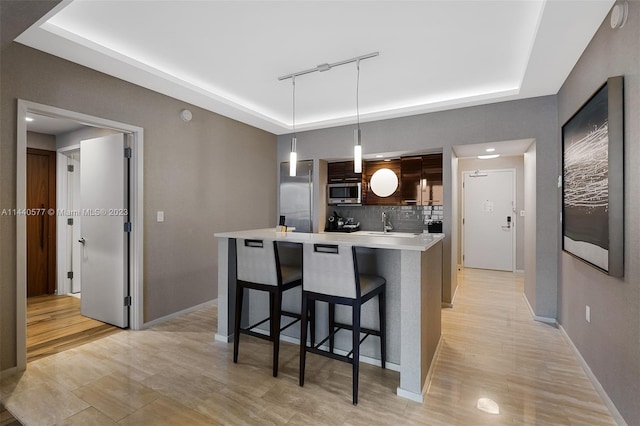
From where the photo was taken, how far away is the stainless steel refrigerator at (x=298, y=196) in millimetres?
5141

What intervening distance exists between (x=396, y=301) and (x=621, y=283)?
1376mm

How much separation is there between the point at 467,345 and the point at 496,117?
2.64 m

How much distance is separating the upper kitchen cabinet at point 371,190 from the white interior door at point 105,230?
136 inches

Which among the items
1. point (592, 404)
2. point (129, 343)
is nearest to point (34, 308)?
point (129, 343)

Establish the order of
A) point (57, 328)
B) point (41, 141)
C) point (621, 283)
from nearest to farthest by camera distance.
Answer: point (621, 283) < point (57, 328) < point (41, 141)

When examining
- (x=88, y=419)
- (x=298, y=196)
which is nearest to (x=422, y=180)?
(x=298, y=196)

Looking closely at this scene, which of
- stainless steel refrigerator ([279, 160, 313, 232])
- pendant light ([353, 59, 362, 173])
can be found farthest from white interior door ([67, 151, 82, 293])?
pendant light ([353, 59, 362, 173])

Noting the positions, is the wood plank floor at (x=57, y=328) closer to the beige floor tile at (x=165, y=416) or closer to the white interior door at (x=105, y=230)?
the white interior door at (x=105, y=230)

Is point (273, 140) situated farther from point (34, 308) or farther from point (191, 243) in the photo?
point (34, 308)

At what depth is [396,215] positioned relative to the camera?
17.6 ft

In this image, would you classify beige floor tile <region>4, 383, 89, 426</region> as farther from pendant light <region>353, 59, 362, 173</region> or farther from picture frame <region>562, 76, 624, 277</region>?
picture frame <region>562, 76, 624, 277</region>

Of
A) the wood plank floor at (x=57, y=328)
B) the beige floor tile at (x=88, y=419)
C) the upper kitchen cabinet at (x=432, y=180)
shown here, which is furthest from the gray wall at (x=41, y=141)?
the upper kitchen cabinet at (x=432, y=180)

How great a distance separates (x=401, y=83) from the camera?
3.49 m

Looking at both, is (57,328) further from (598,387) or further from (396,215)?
(598,387)
